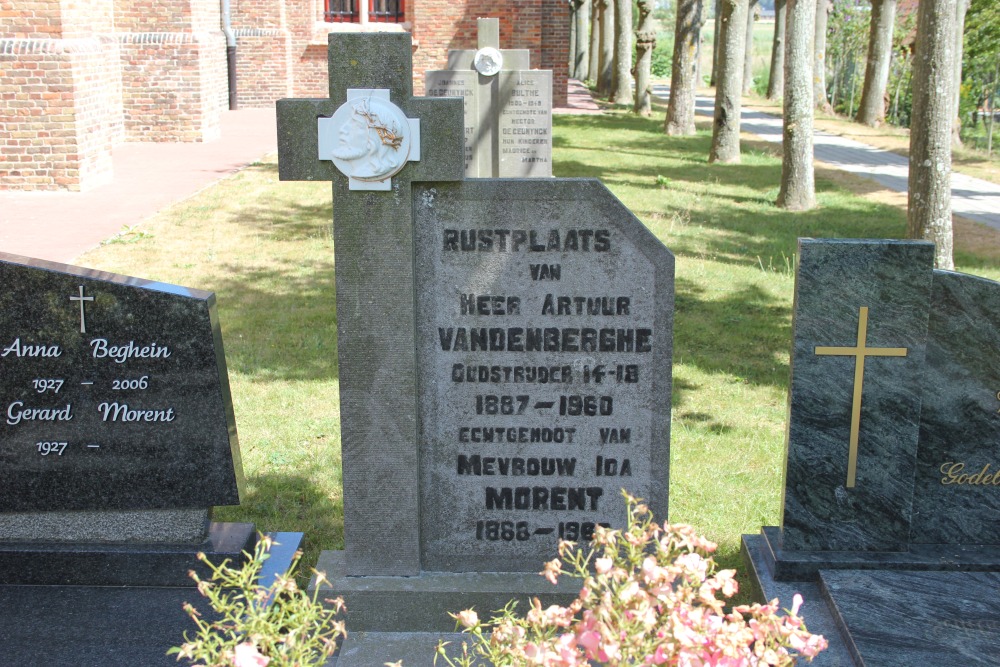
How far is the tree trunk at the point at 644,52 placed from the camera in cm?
2678

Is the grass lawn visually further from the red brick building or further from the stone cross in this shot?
the red brick building

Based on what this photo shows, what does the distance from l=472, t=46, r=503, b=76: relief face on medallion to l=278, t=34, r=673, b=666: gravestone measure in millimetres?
8524

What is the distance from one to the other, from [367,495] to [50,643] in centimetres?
127

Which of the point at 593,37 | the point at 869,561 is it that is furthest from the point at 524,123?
the point at 593,37

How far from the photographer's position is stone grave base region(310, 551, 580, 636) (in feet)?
13.3

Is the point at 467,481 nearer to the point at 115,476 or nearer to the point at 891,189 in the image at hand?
the point at 115,476

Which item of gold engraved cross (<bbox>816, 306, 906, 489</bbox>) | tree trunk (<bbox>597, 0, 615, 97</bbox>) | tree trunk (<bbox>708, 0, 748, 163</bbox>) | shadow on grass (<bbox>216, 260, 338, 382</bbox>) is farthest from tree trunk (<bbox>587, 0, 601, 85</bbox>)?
gold engraved cross (<bbox>816, 306, 906, 489</bbox>)

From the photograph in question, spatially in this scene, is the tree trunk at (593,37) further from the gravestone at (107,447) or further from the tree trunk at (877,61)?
the gravestone at (107,447)

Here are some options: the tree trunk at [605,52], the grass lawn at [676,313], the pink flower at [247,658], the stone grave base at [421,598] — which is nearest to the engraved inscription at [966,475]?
the grass lawn at [676,313]

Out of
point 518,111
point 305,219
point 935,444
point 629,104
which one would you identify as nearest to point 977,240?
point 518,111

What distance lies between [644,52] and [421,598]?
80.5 feet

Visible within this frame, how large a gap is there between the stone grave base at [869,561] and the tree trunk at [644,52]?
23.8m

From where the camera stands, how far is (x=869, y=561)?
418 centimetres

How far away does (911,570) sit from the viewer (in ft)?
13.7
